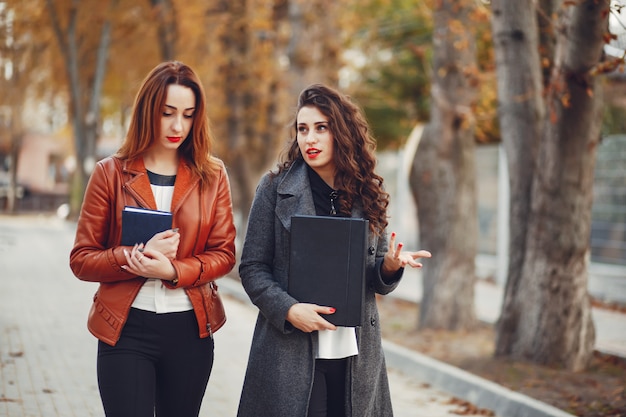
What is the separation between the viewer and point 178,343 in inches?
151

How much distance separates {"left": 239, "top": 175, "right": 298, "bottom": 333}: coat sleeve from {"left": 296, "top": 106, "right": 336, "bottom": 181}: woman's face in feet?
0.69

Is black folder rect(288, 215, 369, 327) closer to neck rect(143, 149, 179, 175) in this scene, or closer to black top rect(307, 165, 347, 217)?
black top rect(307, 165, 347, 217)

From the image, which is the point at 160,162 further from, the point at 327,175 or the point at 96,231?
the point at 327,175

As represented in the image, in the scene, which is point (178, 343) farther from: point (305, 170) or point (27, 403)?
point (27, 403)

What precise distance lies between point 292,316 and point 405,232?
18742 millimetres

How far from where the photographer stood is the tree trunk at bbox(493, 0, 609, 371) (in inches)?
317

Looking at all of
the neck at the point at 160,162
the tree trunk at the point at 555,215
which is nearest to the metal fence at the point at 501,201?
the tree trunk at the point at 555,215

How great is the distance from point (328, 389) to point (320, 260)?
1.86 ft

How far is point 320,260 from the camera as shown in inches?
146

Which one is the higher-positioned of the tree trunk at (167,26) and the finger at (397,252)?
the tree trunk at (167,26)

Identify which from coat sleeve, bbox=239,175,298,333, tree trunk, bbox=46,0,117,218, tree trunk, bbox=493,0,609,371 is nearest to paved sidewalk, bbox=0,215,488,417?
tree trunk, bbox=493,0,609,371

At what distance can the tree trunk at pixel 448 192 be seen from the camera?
11047 millimetres

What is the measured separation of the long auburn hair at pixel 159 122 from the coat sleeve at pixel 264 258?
0.84 feet

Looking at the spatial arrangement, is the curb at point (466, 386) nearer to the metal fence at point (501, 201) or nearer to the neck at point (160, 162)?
the metal fence at point (501, 201)
